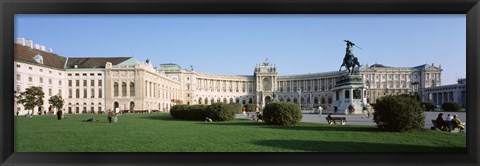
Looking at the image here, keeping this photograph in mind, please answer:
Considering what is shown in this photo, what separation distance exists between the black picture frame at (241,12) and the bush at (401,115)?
5.03m

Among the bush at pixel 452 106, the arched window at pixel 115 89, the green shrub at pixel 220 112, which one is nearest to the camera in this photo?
the green shrub at pixel 220 112

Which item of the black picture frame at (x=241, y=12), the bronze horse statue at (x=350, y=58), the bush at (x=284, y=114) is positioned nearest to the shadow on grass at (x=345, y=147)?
the black picture frame at (x=241, y=12)

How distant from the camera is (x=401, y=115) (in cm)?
1417

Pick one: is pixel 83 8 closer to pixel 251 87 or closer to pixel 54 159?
pixel 54 159

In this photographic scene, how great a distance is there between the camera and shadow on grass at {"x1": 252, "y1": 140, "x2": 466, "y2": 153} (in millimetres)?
10031

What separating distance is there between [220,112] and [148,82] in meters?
14.6

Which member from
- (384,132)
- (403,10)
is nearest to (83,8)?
(403,10)

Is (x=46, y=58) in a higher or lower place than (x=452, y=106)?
higher

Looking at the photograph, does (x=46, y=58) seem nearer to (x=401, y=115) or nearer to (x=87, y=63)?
(x=87, y=63)

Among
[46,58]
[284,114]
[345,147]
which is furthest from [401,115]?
[46,58]

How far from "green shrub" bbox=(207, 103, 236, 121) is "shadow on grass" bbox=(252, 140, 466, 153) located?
11.5m

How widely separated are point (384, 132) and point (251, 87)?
238 ft

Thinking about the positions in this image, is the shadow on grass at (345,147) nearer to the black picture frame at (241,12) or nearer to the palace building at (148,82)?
the black picture frame at (241,12)

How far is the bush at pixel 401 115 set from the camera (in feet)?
46.3
